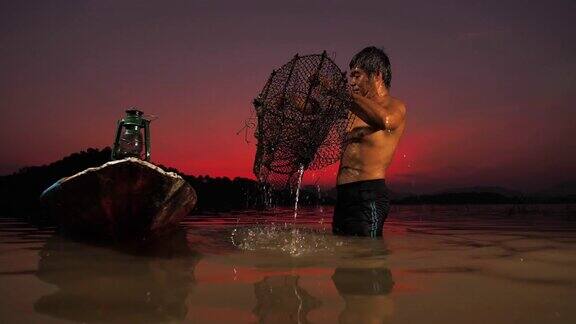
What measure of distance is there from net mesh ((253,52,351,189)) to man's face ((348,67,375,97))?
0.30 m

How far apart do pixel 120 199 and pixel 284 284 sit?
2334 mm

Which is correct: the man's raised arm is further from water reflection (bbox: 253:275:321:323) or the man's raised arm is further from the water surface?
water reflection (bbox: 253:275:321:323)

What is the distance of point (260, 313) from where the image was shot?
7.04 ft

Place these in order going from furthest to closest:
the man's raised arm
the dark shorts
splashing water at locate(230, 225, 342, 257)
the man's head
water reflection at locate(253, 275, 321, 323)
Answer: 1. the man's head
2. the dark shorts
3. the man's raised arm
4. splashing water at locate(230, 225, 342, 257)
5. water reflection at locate(253, 275, 321, 323)

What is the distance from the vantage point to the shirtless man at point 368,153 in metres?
5.65

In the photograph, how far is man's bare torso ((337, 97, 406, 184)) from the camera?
565cm

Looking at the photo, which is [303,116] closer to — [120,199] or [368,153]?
[368,153]

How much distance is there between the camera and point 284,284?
2.83 meters

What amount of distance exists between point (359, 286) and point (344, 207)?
309 cm

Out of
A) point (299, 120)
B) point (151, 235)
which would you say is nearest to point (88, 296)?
point (151, 235)

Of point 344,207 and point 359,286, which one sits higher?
point 344,207

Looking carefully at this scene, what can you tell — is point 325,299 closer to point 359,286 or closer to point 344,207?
point 359,286

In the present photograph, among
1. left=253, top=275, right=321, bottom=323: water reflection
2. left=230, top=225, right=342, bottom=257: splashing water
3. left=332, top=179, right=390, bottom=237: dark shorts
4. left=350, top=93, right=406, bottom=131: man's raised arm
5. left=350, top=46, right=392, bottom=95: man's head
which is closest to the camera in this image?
left=253, top=275, right=321, bottom=323: water reflection

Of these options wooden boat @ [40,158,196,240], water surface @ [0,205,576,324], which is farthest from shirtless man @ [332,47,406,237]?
wooden boat @ [40,158,196,240]
